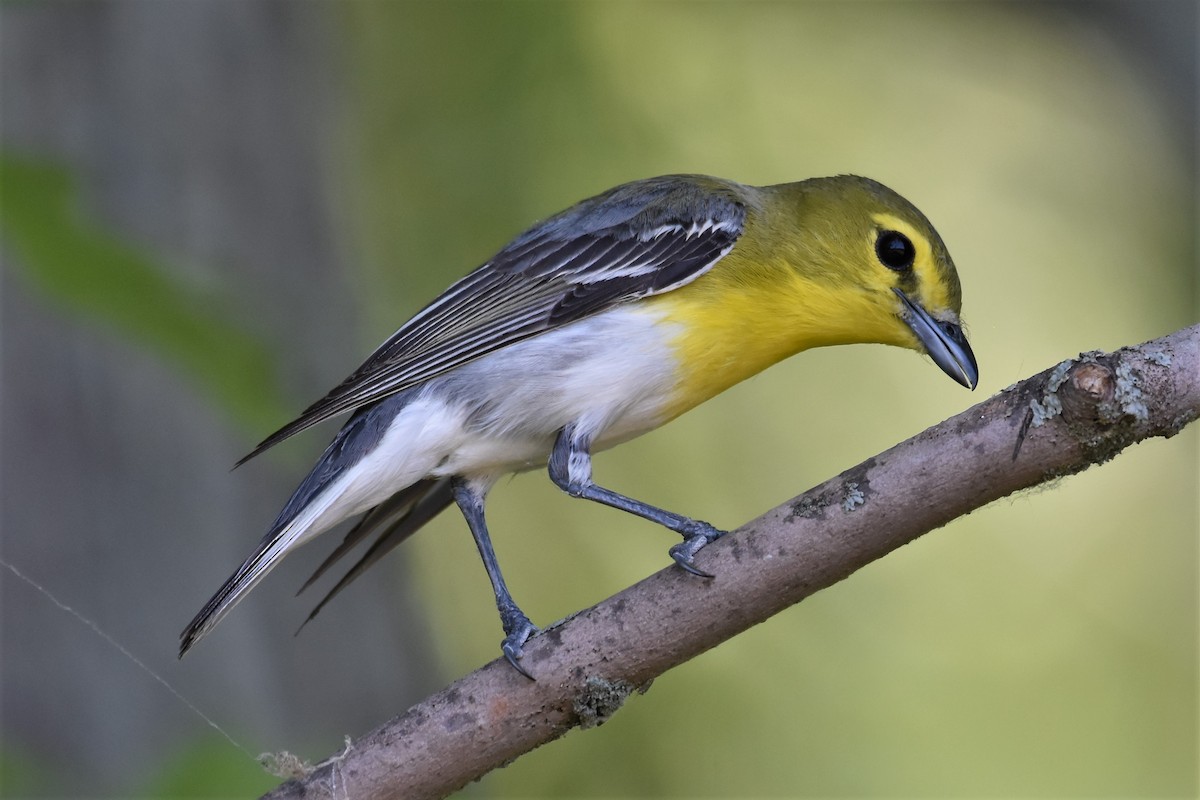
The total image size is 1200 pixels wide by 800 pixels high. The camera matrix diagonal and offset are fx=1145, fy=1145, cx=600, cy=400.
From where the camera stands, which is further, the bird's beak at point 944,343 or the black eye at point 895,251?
the black eye at point 895,251

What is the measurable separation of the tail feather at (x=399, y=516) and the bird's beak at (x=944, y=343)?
5.58 feet

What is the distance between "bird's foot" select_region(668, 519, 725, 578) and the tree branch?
3cm

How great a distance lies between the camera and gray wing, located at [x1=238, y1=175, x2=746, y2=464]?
376 centimetres

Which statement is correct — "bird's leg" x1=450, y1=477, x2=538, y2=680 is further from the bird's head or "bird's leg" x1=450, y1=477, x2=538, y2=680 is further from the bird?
the bird's head

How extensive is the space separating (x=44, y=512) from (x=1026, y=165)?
5.81 meters

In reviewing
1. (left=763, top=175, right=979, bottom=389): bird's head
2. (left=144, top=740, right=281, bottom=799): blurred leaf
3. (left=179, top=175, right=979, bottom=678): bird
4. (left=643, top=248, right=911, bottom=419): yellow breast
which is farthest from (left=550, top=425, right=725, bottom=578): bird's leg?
(left=144, top=740, right=281, bottom=799): blurred leaf

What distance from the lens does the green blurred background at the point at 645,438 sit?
4691 millimetres

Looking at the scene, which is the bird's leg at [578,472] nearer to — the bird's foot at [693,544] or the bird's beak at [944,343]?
the bird's foot at [693,544]

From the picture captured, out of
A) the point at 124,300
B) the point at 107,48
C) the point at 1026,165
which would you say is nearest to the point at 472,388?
the point at 124,300

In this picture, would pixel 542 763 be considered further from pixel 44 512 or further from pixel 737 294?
pixel 737 294

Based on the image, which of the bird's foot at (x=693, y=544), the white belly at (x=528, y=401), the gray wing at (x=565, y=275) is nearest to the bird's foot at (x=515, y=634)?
the bird's foot at (x=693, y=544)

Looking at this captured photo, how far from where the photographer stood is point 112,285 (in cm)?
224

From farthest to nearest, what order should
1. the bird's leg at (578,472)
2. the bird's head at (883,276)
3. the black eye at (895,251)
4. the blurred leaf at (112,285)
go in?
the black eye at (895,251) < the bird's head at (883,276) < the bird's leg at (578,472) < the blurred leaf at (112,285)

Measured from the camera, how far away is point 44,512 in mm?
4598
